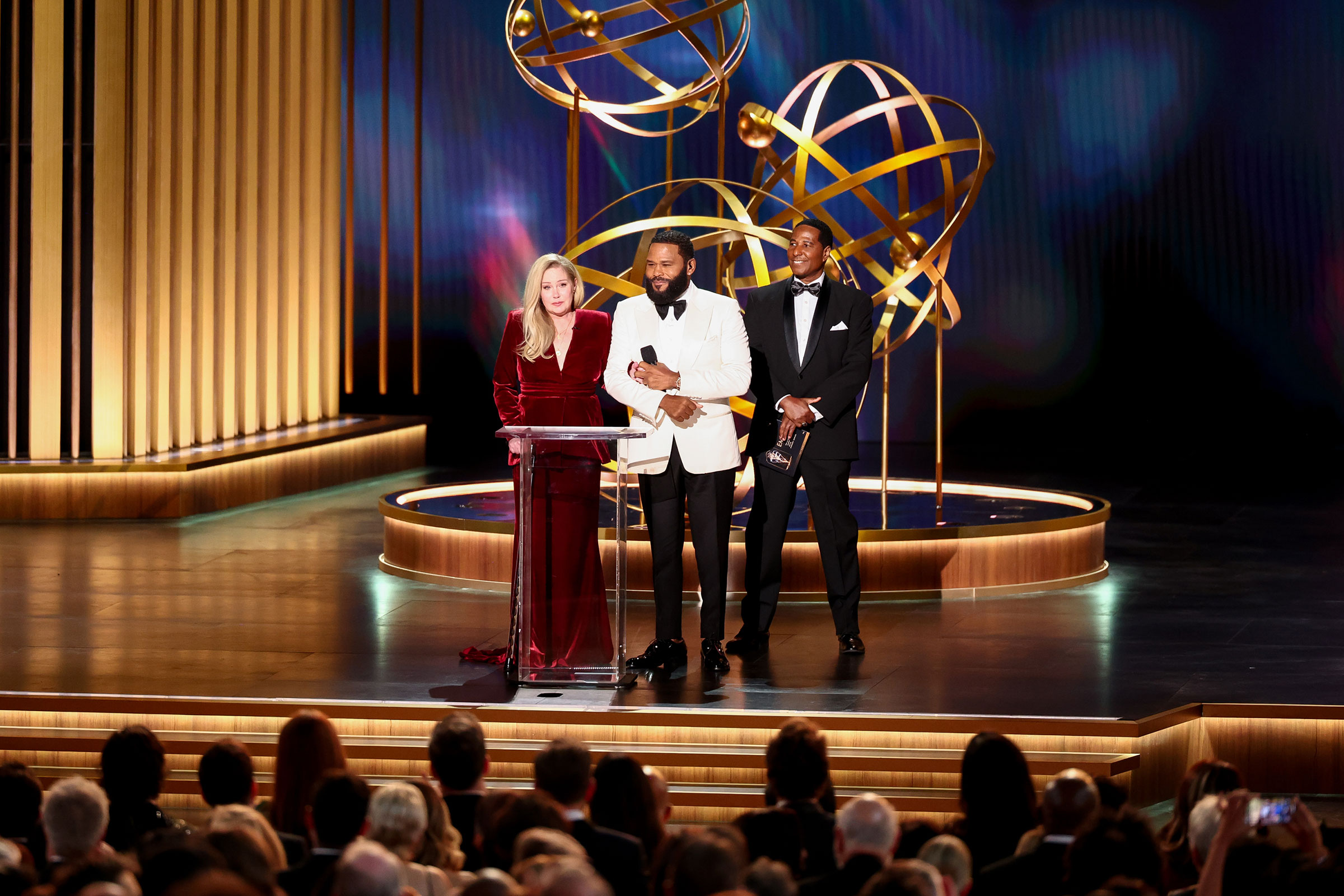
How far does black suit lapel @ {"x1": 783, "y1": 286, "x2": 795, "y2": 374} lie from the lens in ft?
21.4

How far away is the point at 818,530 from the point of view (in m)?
6.62

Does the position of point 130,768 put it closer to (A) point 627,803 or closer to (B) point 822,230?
(A) point 627,803

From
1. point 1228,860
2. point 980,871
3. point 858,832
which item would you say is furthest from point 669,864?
point 1228,860

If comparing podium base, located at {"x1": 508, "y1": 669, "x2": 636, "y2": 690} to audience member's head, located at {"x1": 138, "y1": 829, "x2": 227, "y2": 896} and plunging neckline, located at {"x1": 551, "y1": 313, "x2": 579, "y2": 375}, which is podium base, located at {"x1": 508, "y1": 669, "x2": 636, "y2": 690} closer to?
plunging neckline, located at {"x1": 551, "y1": 313, "x2": 579, "y2": 375}

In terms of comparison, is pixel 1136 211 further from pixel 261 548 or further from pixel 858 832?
pixel 858 832

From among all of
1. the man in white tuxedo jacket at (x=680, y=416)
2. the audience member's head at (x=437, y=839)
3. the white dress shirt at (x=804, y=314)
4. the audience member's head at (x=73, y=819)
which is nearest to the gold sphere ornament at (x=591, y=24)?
the white dress shirt at (x=804, y=314)

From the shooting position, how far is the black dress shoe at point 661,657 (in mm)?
6230

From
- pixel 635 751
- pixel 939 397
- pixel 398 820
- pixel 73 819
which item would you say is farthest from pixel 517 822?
pixel 939 397

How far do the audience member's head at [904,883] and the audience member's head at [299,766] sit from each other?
1.40m

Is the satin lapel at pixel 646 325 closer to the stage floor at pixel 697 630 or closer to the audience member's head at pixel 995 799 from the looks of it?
the stage floor at pixel 697 630

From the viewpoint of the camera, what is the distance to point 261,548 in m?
9.26

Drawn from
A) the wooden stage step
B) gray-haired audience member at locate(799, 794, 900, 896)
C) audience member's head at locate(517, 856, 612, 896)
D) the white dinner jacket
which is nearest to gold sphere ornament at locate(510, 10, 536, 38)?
the white dinner jacket

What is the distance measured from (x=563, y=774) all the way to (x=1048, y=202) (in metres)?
11.7

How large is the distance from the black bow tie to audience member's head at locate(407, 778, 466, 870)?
2.72 metres
